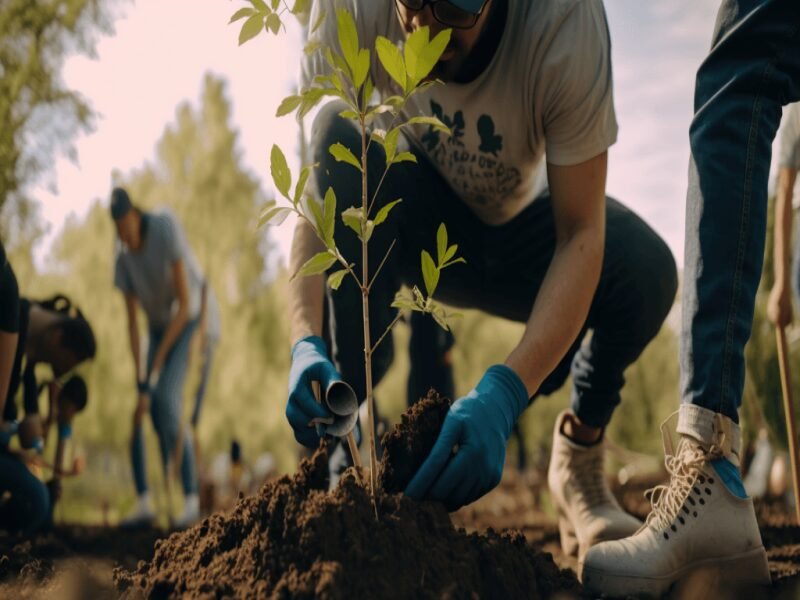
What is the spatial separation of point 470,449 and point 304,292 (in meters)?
0.63

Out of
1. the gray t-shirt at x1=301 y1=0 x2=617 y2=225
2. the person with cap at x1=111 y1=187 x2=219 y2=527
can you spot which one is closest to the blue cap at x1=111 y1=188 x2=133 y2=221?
the person with cap at x1=111 y1=187 x2=219 y2=527

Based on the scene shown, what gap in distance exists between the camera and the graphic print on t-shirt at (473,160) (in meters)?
1.96

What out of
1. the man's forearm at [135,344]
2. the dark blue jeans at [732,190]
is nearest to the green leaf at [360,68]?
the dark blue jeans at [732,190]

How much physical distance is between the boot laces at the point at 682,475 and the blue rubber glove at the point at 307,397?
691 mm

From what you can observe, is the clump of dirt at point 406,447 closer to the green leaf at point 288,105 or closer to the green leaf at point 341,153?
the green leaf at point 341,153

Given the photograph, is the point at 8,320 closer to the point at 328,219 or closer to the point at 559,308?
the point at 328,219

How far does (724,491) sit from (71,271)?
420 inches

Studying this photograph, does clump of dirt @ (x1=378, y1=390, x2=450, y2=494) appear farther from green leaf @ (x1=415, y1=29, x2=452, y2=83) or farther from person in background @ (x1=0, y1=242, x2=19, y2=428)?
person in background @ (x1=0, y1=242, x2=19, y2=428)

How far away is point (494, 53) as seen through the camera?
1823 millimetres

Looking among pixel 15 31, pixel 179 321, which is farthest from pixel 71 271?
pixel 179 321

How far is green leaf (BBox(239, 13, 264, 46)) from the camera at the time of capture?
1.22 metres

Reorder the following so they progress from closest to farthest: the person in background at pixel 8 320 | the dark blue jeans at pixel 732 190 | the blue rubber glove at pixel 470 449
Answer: the blue rubber glove at pixel 470 449
the dark blue jeans at pixel 732 190
the person in background at pixel 8 320

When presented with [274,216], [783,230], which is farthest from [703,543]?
[783,230]

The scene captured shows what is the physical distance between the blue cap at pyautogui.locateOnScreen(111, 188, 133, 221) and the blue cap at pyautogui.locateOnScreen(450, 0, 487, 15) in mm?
3964
